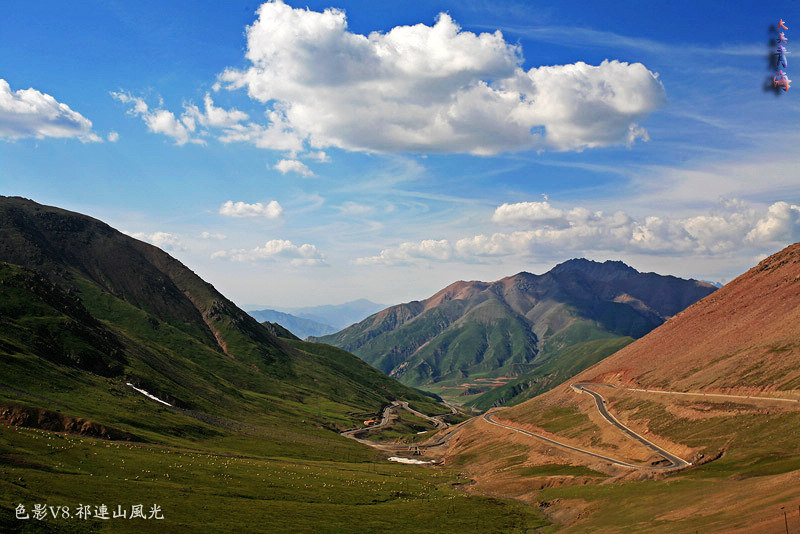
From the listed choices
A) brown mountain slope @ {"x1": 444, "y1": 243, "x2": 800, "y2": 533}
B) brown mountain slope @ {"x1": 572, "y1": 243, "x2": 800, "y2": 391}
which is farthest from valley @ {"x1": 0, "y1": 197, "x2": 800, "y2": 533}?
brown mountain slope @ {"x1": 572, "y1": 243, "x2": 800, "y2": 391}

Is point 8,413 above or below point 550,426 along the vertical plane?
above

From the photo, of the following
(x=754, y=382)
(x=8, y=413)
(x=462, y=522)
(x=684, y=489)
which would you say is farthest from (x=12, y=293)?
(x=754, y=382)

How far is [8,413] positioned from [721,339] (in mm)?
222049

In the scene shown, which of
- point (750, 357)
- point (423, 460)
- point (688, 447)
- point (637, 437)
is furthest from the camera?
point (423, 460)

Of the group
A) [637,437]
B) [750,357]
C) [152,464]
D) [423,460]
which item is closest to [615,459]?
[637,437]

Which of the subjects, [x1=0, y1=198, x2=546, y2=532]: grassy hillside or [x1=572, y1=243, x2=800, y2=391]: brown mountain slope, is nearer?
[x1=0, y1=198, x2=546, y2=532]: grassy hillside

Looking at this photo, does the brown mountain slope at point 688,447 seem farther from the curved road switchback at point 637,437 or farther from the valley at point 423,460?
the curved road switchback at point 637,437

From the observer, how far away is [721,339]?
192 metres

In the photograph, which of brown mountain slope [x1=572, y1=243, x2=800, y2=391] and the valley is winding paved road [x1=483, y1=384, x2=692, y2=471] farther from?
brown mountain slope [x1=572, y1=243, x2=800, y2=391]

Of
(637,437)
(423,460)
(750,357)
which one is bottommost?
(423,460)

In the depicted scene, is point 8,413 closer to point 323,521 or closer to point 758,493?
point 323,521

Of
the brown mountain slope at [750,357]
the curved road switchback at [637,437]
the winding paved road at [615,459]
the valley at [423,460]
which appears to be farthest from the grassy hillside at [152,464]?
the brown mountain slope at [750,357]

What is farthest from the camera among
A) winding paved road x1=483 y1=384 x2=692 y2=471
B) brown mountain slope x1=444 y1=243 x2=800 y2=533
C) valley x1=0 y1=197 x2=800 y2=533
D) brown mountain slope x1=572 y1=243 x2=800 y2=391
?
brown mountain slope x1=572 y1=243 x2=800 y2=391

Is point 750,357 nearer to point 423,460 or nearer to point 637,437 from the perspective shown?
point 637,437
